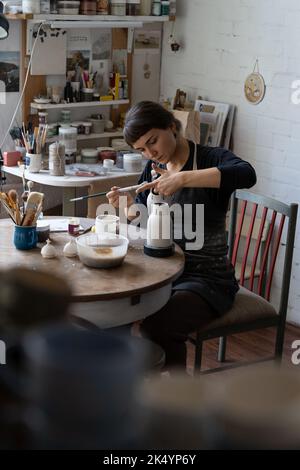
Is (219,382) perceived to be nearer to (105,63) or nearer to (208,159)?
(208,159)

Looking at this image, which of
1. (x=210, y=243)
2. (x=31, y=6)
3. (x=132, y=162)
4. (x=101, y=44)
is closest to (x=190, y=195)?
(x=210, y=243)

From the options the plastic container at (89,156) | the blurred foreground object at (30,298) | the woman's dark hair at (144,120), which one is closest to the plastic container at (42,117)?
the plastic container at (89,156)

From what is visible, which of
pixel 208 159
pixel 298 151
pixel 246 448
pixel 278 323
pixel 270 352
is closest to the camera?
pixel 246 448

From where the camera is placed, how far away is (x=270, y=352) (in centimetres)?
341

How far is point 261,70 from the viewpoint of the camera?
3791 mm

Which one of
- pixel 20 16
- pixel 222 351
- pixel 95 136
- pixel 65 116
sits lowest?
pixel 222 351

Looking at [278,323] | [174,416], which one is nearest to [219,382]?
[174,416]

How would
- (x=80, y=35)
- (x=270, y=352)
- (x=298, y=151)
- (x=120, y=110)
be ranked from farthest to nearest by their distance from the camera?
1. (x=120, y=110)
2. (x=80, y=35)
3. (x=298, y=151)
4. (x=270, y=352)

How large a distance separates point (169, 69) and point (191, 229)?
2022 mm

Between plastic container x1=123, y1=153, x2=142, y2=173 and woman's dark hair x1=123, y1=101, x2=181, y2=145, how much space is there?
4.03ft

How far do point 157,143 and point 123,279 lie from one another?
0.53 meters

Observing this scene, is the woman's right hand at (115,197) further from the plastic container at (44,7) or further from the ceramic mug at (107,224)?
the plastic container at (44,7)

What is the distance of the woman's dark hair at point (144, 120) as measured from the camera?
2.42 metres

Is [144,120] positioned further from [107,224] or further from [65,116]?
[65,116]
